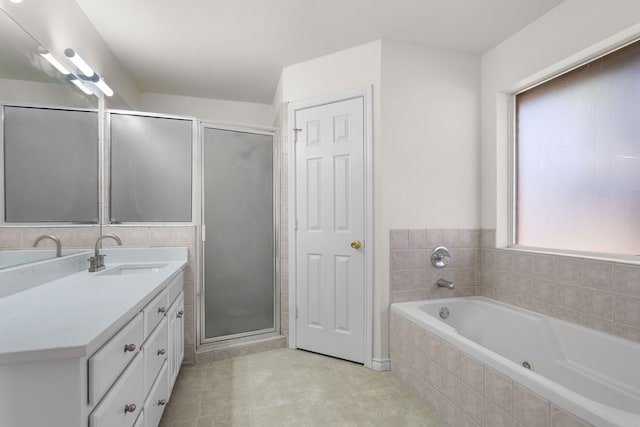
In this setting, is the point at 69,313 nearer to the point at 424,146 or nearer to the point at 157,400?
the point at 157,400

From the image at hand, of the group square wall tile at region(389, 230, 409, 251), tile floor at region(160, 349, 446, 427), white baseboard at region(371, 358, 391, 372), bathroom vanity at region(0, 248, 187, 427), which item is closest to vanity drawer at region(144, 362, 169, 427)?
bathroom vanity at region(0, 248, 187, 427)

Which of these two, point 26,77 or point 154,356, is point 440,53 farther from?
point 154,356

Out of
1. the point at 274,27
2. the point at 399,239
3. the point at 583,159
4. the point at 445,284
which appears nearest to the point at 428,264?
the point at 445,284

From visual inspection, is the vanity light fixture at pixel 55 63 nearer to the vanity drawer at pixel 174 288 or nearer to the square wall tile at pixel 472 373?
the vanity drawer at pixel 174 288

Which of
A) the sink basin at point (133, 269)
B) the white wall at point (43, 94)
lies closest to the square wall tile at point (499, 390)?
the sink basin at point (133, 269)

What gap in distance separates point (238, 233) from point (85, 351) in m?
1.87

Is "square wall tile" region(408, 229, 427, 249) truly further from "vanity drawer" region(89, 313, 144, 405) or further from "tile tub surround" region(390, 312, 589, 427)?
"vanity drawer" region(89, 313, 144, 405)

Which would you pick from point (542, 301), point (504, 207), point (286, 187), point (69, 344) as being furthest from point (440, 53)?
point (69, 344)

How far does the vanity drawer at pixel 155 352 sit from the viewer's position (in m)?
1.27

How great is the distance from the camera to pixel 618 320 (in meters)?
1.54

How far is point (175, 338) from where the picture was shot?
6.08ft

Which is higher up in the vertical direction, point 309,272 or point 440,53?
point 440,53

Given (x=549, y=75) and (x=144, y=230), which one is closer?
(x=549, y=75)

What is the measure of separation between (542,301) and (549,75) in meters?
1.50
